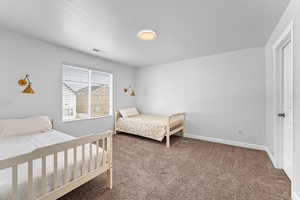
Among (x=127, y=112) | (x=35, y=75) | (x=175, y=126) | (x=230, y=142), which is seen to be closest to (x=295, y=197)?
(x=230, y=142)

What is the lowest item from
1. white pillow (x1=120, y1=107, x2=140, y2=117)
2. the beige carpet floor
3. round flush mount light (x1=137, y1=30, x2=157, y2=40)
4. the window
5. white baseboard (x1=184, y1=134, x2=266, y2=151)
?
the beige carpet floor

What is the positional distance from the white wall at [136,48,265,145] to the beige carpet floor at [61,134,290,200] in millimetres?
576

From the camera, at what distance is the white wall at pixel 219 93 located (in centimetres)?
294

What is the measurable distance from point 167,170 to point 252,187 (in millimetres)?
1179

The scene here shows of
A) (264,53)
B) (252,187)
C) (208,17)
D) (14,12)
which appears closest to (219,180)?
(252,187)

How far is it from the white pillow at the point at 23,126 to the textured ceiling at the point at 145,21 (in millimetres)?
1622

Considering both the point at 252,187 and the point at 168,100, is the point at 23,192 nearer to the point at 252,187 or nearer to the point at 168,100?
the point at 252,187

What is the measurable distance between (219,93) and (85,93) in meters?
3.69

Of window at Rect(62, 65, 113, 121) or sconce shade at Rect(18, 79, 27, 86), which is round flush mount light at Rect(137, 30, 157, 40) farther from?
sconce shade at Rect(18, 79, 27, 86)

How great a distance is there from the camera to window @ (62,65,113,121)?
10.4 ft

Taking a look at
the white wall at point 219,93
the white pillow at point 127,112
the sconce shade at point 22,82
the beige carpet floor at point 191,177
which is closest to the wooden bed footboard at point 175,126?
the white wall at point 219,93

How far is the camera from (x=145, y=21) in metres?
1.97

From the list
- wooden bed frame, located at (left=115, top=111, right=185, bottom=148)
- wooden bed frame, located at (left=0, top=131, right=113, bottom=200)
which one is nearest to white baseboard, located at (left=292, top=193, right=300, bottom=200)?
wooden bed frame, located at (left=115, top=111, right=185, bottom=148)

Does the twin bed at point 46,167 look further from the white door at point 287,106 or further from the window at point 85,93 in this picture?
the white door at point 287,106
